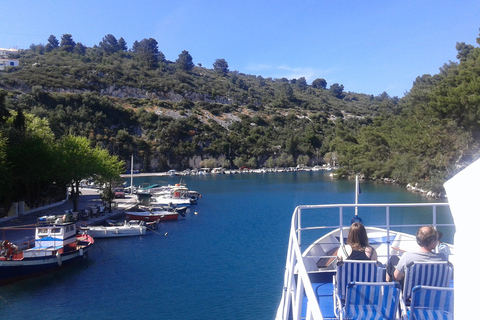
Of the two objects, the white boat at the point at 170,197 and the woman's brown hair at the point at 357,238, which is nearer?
the woman's brown hair at the point at 357,238

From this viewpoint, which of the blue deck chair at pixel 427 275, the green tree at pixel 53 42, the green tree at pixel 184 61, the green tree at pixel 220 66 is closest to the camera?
the blue deck chair at pixel 427 275

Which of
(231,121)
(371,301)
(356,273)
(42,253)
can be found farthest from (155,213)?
(231,121)

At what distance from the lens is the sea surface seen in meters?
13.6

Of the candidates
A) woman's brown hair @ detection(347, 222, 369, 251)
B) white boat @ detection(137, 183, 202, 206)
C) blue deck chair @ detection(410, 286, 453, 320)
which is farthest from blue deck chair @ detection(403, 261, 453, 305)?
white boat @ detection(137, 183, 202, 206)

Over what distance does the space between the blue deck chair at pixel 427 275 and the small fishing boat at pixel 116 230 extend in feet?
71.8

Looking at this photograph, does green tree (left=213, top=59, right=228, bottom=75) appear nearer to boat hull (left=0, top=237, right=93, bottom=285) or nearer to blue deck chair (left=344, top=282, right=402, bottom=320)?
boat hull (left=0, top=237, right=93, bottom=285)

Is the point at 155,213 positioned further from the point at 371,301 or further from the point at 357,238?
the point at 371,301

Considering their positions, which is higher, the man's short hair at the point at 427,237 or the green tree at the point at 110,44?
the green tree at the point at 110,44

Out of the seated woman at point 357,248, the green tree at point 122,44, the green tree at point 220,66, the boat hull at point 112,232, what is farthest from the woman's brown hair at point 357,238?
the green tree at point 220,66

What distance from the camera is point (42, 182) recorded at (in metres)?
31.1

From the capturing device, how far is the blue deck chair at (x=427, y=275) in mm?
4254

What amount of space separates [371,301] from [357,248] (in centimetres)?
122

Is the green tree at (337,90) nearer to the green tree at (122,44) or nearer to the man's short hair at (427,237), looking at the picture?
the green tree at (122,44)

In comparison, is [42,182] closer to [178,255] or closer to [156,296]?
[178,255]
